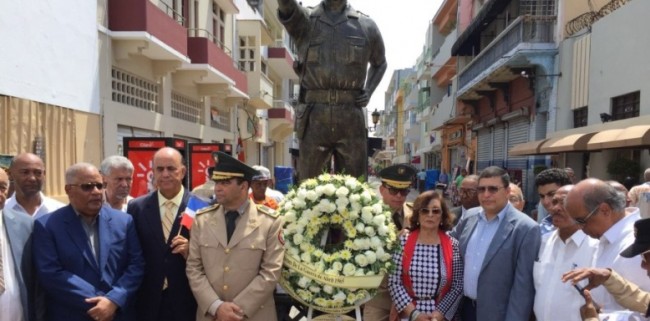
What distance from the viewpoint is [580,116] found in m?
12.7

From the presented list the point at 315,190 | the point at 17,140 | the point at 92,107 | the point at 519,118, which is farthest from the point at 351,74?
the point at 519,118

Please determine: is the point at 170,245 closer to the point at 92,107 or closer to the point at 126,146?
the point at 126,146

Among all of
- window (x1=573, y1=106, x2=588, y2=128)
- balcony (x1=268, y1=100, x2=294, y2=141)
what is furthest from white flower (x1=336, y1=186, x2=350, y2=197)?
balcony (x1=268, y1=100, x2=294, y2=141)

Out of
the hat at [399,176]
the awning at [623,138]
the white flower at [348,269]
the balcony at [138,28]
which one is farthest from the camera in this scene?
the balcony at [138,28]

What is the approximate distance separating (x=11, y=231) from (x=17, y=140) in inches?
187

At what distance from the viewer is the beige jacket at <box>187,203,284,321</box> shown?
2984mm

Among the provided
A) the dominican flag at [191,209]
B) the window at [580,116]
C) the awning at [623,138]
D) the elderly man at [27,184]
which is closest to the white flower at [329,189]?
the dominican flag at [191,209]

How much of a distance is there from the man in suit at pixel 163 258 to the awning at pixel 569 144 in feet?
29.4

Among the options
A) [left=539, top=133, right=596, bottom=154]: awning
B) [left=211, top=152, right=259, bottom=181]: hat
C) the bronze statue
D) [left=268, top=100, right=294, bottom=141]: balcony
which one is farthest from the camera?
[left=268, top=100, right=294, bottom=141]: balcony

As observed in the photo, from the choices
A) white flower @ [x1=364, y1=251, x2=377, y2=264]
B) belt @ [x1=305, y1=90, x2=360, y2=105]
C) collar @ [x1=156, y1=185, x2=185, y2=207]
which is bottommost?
white flower @ [x1=364, y1=251, x2=377, y2=264]

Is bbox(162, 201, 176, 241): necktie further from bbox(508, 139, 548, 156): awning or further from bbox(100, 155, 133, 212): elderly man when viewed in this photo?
bbox(508, 139, 548, 156): awning

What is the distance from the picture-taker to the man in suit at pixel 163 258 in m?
3.21

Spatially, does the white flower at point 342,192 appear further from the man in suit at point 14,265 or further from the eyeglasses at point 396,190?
the man in suit at point 14,265

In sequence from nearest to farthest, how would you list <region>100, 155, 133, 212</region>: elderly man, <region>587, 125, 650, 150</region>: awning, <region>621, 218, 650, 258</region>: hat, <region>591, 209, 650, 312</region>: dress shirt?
<region>621, 218, 650, 258</region>: hat, <region>591, 209, 650, 312</region>: dress shirt, <region>100, 155, 133, 212</region>: elderly man, <region>587, 125, 650, 150</region>: awning
